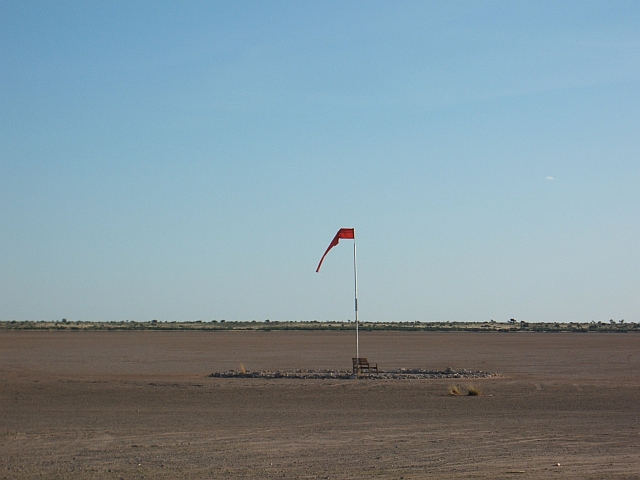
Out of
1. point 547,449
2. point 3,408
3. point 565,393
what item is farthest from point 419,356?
point 547,449

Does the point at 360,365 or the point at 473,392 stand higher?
the point at 360,365

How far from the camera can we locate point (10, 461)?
11.9 metres

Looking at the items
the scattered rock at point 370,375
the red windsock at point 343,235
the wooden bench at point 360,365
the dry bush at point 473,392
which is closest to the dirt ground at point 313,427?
the dry bush at point 473,392

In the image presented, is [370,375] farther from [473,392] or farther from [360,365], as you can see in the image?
[473,392]

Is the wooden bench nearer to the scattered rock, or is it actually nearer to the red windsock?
the scattered rock

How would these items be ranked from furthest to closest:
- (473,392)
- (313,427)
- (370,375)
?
(370,375) → (473,392) → (313,427)

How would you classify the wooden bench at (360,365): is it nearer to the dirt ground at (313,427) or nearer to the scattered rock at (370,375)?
the scattered rock at (370,375)

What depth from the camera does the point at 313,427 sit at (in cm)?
1592

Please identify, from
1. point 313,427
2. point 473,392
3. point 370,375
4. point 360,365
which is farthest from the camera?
point 360,365

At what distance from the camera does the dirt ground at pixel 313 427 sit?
1149cm

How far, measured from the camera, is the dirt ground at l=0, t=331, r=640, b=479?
1149 cm

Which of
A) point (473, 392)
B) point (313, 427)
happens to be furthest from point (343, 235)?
point (313, 427)

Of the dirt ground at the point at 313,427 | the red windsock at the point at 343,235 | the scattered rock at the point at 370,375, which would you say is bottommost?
the dirt ground at the point at 313,427

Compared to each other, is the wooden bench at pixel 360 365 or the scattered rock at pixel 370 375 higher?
the wooden bench at pixel 360 365
